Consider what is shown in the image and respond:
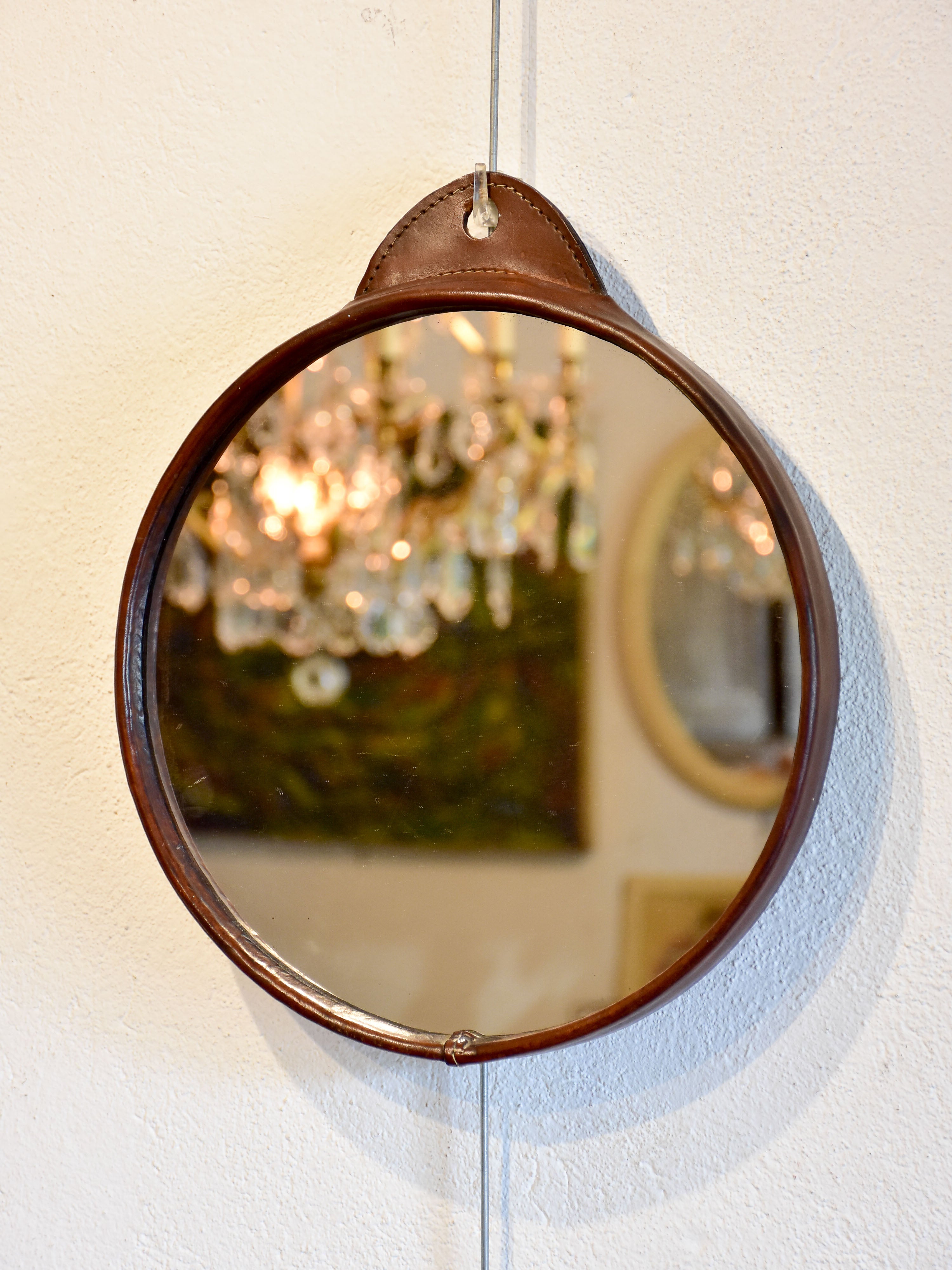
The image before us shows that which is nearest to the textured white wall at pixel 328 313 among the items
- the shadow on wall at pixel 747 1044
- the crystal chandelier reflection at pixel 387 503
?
the shadow on wall at pixel 747 1044

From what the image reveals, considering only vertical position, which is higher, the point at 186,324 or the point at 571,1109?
the point at 186,324

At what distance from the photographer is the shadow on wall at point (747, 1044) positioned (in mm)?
657

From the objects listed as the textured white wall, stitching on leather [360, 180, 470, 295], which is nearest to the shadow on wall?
the textured white wall

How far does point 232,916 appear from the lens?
2.41 ft

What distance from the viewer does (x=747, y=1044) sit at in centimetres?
67

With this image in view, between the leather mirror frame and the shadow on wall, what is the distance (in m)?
0.04

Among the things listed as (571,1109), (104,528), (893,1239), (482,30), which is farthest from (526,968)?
(482,30)

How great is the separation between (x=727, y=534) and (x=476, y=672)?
19cm

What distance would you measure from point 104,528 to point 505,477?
39 cm

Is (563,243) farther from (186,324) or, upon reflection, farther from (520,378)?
(186,324)

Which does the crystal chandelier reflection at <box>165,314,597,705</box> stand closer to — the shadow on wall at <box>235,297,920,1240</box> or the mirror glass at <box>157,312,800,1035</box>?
the mirror glass at <box>157,312,800,1035</box>

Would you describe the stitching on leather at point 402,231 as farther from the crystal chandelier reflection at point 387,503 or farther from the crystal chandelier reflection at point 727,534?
the crystal chandelier reflection at point 727,534

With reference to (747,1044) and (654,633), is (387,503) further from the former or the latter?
(747,1044)

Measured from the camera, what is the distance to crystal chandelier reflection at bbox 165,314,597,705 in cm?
68
